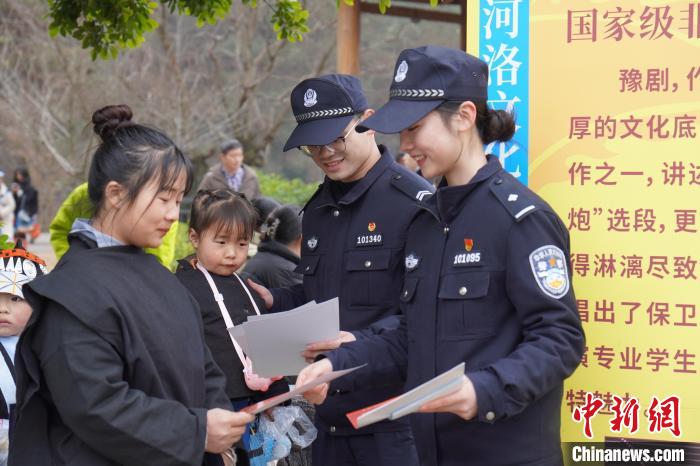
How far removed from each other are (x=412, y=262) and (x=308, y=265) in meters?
Answer: 0.86

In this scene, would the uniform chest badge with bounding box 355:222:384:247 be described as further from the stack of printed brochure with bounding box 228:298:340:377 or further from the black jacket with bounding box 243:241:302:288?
the black jacket with bounding box 243:241:302:288

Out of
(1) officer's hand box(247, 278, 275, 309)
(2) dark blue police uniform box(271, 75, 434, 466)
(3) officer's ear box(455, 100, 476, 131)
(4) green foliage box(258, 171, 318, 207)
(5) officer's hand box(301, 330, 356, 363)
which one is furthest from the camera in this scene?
(4) green foliage box(258, 171, 318, 207)

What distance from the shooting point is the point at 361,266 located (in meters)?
3.43

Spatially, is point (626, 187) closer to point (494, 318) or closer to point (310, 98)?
point (494, 318)

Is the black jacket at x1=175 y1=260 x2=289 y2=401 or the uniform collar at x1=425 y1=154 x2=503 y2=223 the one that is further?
the black jacket at x1=175 y1=260 x2=289 y2=401

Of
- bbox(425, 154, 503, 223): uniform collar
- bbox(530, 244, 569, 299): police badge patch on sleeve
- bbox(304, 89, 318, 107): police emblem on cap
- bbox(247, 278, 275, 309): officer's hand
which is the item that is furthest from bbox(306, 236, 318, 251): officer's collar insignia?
bbox(530, 244, 569, 299): police badge patch on sleeve

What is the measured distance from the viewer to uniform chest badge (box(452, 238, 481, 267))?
8.58 feet

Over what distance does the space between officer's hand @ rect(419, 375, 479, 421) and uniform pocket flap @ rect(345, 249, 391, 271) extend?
108 centimetres

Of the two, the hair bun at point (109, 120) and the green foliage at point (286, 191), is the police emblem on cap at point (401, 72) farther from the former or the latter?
the green foliage at point (286, 191)

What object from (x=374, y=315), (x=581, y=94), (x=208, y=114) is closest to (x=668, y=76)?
(x=581, y=94)

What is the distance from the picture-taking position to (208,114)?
57.3ft

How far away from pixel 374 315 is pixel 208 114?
Answer: 47.7 ft

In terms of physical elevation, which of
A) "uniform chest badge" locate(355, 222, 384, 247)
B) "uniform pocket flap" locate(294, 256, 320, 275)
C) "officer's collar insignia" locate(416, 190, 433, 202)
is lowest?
"uniform pocket flap" locate(294, 256, 320, 275)

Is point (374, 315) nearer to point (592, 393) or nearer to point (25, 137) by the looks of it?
point (592, 393)
